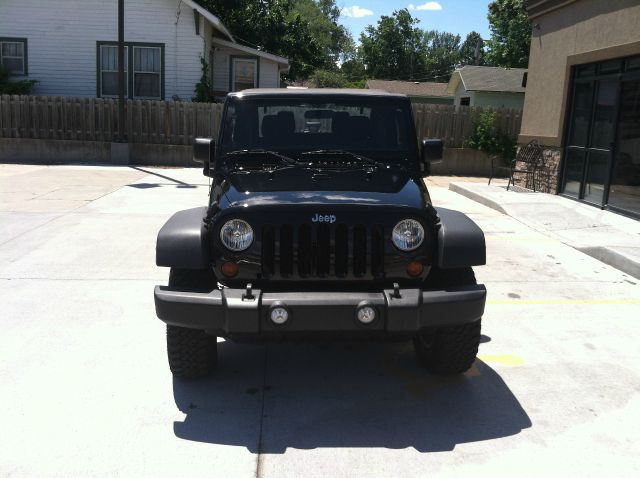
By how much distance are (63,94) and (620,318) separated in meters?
18.7

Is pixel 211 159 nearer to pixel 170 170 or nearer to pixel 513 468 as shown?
pixel 513 468

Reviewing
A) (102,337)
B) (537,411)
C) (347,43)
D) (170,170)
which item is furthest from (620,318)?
(347,43)

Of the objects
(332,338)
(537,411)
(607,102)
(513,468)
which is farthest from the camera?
(607,102)

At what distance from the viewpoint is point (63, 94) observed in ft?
66.1

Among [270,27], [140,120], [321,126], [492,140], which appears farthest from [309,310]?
[270,27]

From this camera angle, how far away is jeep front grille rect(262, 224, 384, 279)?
3.68 meters

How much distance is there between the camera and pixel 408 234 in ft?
12.3

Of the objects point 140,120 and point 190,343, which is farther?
point 140,120

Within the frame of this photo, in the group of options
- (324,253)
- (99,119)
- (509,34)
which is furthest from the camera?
(509,34)

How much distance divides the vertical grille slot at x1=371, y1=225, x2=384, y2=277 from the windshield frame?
1172 mm

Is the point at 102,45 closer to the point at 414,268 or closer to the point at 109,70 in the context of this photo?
the point at 109,70

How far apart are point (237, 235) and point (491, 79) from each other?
31518 mm

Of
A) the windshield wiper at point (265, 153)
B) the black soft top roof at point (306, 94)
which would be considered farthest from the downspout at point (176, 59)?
the windshield wiper at point (265, 153)

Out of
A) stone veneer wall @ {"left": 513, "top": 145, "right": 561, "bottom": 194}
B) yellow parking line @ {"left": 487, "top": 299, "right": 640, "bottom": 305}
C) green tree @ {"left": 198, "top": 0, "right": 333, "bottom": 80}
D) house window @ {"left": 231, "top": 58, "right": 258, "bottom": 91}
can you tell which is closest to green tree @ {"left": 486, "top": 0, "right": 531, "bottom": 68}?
green tree @ {"left": 198, "top": 0, "right": 333, "bottom": 80}
